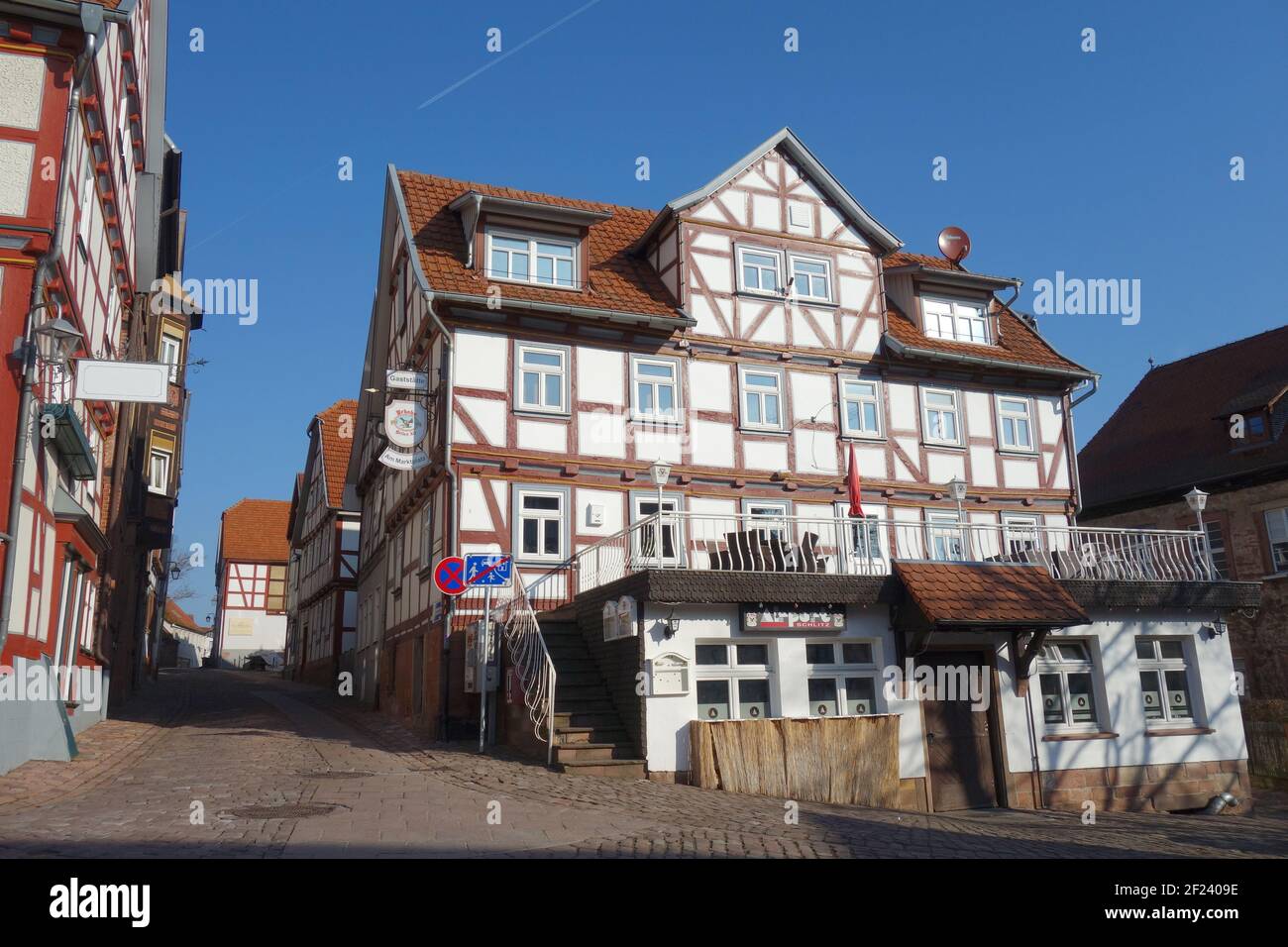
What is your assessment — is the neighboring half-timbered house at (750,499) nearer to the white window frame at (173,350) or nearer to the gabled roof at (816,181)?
the gabled roof at (816,181)

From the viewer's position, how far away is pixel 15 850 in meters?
7.54

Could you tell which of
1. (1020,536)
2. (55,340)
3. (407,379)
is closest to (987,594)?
(1020,536)

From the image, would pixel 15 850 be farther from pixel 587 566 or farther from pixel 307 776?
pixel 587 566

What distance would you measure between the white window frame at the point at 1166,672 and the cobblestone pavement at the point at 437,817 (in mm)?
1619

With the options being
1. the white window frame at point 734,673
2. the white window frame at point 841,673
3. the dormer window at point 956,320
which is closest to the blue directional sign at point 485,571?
the white window frame at point 734,673

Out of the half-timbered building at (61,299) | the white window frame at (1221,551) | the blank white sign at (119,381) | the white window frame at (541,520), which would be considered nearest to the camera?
the half-timbered building at (61,299)

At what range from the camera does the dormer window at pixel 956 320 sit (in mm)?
24438

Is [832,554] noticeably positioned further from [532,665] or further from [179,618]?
[179,618]

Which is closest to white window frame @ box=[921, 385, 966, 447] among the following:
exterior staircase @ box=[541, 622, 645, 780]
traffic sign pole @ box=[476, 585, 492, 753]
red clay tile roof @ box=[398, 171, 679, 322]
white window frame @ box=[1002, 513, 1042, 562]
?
white window frame @ box=[1002, 513, 1042, 562]

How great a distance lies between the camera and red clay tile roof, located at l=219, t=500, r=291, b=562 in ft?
196

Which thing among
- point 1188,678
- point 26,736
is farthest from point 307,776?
point 1188,678

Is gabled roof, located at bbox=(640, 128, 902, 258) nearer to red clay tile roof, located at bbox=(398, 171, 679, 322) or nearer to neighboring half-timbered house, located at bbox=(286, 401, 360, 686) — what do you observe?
red clay tile roof, located at bbox=(398, 171, 679, 322)
